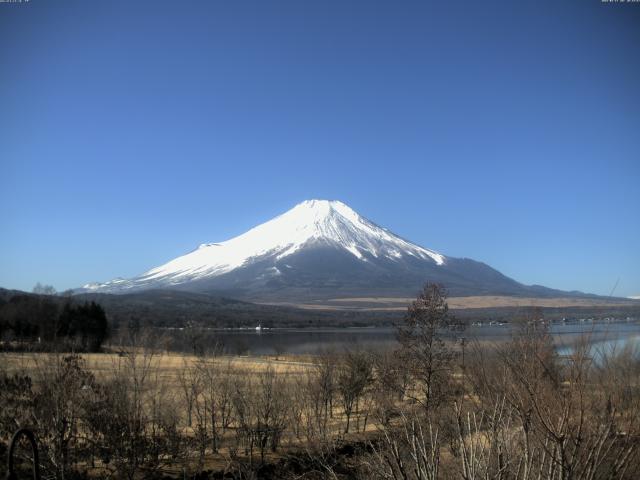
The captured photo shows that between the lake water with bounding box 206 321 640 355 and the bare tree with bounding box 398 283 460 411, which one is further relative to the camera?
the bare tree with bounding box 398 283 460 411

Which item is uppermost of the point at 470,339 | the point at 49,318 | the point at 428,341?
the point at 470,339

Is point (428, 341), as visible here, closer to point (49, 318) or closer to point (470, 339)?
point (470, 339)

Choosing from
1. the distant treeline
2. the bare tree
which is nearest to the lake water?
the bare tree

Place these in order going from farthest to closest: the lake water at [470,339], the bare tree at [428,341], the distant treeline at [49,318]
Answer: the distant treeline at [49,318] → the bare tree at [428,341] → the lake water at [470,339]

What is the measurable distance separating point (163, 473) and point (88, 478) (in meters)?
2.41

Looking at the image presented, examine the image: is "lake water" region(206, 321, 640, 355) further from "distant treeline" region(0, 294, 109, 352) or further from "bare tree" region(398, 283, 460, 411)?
"distant treeline" region(0, 294, 109, 352)

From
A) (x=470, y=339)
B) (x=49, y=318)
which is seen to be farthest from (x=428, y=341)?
(x=49, y=318)

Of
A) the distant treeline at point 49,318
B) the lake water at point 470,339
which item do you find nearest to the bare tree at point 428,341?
the lake water at point 470,339

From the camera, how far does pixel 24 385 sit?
11.8m

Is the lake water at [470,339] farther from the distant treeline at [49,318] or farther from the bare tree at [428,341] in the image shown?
the distant treeline at [49,318]

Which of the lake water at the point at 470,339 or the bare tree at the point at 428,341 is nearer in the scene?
the lake water at the point at 470,339

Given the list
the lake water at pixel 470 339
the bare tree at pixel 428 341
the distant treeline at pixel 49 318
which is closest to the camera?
the lake water at pixel 470 339

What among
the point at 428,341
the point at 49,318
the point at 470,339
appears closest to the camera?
the point at 470,339

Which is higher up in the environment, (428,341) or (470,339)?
(470,339)
